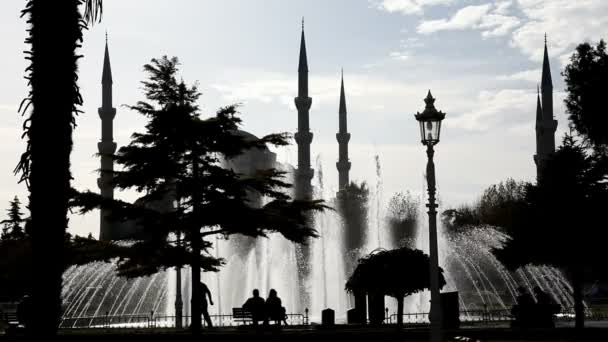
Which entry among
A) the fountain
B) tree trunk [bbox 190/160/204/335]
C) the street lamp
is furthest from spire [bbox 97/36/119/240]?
the street lamp

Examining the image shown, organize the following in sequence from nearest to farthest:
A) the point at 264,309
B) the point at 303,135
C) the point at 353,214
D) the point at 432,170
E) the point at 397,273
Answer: the point at 432,170, the point at 397,273, the point at 264,309, the point at 303,135, the point at 353,214

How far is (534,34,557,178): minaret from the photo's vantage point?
79688mm

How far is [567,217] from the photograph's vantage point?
26.0m

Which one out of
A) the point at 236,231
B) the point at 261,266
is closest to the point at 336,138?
the point at 261,266

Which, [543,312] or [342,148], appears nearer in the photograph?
[543,312]

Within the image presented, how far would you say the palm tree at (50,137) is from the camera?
1188cm

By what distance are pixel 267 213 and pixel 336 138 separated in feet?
213

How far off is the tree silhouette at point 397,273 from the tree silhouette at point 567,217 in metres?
6.13

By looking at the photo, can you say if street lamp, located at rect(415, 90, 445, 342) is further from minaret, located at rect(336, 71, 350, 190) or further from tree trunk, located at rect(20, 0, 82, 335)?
minaret, located at rect(336, 71, 350, 190)

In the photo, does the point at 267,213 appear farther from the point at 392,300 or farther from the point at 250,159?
the point at 250,159

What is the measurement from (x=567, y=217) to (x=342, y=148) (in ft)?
205

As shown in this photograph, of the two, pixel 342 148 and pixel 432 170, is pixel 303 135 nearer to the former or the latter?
pixel 342 148

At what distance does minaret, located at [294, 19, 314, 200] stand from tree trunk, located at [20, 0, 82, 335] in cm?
6251

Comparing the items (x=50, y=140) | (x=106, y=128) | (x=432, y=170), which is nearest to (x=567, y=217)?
(x=432, y=170)
